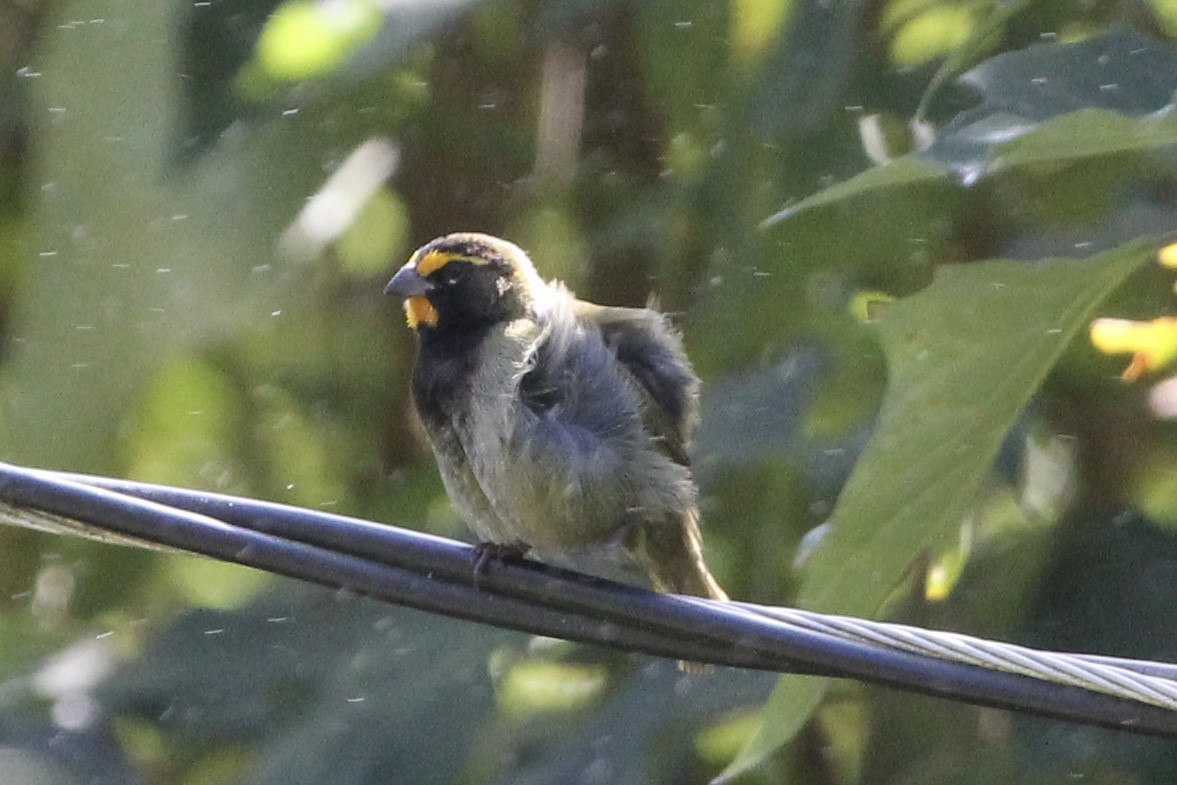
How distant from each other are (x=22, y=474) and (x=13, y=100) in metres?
3.67

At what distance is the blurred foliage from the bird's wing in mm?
76

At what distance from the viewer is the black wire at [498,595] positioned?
2.63m

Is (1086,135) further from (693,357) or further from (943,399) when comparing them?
(693,357)

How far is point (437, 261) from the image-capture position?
4.83 meters

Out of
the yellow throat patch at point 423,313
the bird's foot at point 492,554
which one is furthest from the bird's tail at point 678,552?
the yellow throat patch at point 423,313

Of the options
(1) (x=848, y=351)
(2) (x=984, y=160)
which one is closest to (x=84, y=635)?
(1) (x=848, y=351)

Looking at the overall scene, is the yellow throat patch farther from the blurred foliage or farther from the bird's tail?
the bird's tail

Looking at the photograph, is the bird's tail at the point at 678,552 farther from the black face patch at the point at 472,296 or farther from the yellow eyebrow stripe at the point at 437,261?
the yellow eyebrow stripe at the point at 437,261

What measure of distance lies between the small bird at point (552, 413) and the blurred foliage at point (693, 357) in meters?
0.20

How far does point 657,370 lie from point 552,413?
1.56 ft

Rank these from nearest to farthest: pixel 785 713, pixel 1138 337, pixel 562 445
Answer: pixel 785 713
pixel 1138 337
pixel 562 445

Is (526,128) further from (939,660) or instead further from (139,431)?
(939,660)

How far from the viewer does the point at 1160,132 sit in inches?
120

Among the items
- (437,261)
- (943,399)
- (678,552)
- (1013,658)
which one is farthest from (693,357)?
(1013,658)
